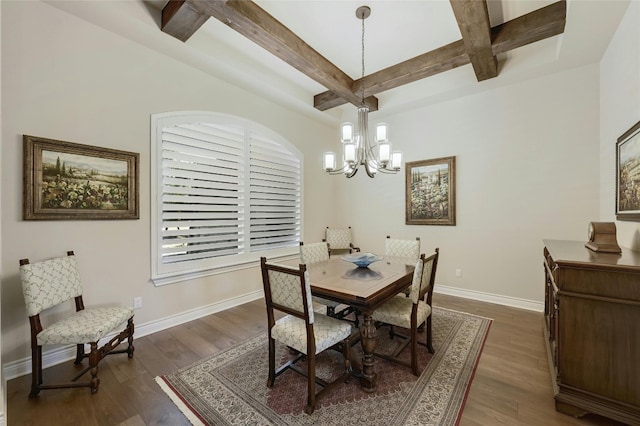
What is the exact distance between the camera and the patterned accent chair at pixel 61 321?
1.96 m

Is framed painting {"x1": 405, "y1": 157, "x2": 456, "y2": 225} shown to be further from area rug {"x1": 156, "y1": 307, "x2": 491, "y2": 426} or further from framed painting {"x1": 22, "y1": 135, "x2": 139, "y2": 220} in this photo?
framed painting {"x1": 22, "y1": 135, "x2": 139, "y2": 220}

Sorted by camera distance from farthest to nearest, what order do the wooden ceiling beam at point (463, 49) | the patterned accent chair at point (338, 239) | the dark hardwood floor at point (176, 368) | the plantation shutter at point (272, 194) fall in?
the patterned accent chair at point (338, 239)
the plantation shutter at point (272, 194)
the wooden ceiling beam at point (463, 49)
the dark hardwood floor at point (176, 368)

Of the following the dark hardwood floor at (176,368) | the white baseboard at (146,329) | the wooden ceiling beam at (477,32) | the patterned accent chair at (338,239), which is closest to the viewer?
the dark hardwood floor at (176,368)

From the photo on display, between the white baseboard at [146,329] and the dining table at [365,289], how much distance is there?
1717 mm

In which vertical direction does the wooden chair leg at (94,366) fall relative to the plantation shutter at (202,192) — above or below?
below

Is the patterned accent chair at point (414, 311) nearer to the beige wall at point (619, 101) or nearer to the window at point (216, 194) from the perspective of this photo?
the beige wall at point (619, 101)

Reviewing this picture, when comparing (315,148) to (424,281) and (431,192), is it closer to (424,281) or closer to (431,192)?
(431,192)

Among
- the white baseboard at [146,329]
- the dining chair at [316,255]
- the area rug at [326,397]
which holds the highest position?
the dining chair at [316,255]

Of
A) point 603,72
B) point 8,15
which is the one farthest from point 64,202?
point 603,72

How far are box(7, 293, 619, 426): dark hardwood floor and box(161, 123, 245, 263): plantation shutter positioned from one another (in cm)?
101

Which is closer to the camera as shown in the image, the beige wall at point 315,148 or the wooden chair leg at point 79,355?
the beige wall at point 315,148

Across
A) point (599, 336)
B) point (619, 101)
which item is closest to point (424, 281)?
point (599, 336)

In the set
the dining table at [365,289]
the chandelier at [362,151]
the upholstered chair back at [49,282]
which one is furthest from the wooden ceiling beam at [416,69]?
the upholstered chair back at [49,282]

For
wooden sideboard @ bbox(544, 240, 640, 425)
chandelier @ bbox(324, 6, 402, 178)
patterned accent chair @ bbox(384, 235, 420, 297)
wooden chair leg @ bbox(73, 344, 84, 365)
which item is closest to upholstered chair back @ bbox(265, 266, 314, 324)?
chandelier @ bbox(324, 6, 402, 178)
